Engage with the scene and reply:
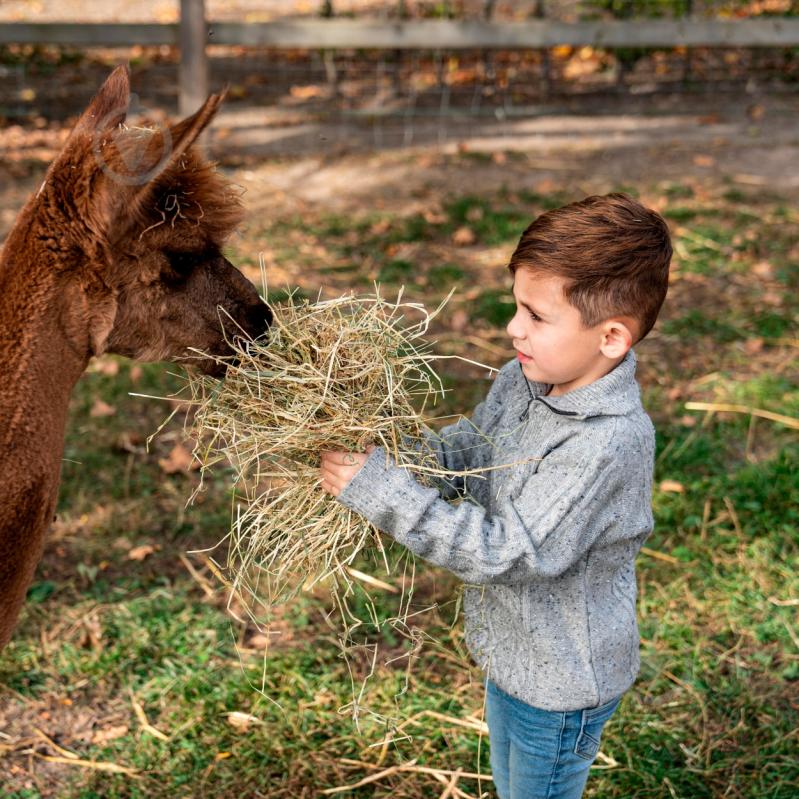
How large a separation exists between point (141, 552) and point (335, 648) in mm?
1042

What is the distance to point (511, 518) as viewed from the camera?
2180 mm

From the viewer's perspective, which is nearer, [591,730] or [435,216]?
[591,730]

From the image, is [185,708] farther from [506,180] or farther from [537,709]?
[506,180]

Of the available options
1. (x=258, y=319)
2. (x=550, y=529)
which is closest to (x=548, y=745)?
(x=550, y=529)

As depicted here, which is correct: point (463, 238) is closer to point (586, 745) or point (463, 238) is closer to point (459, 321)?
point (459, 321)

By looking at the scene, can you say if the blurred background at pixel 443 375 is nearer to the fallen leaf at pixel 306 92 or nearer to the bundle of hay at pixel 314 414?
the fallen leaf at pixel 306 92

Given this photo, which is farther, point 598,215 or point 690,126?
point 690,126

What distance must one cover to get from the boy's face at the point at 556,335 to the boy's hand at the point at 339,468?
441 millimetres

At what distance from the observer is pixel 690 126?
32.5ft

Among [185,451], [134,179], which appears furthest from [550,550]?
[185,451]

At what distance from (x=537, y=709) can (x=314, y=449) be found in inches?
33.2

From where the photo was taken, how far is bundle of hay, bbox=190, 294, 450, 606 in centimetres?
230

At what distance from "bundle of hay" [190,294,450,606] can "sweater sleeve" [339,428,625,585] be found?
137mm

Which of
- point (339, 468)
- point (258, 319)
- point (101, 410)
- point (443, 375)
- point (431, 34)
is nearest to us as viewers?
point (339, 468)
